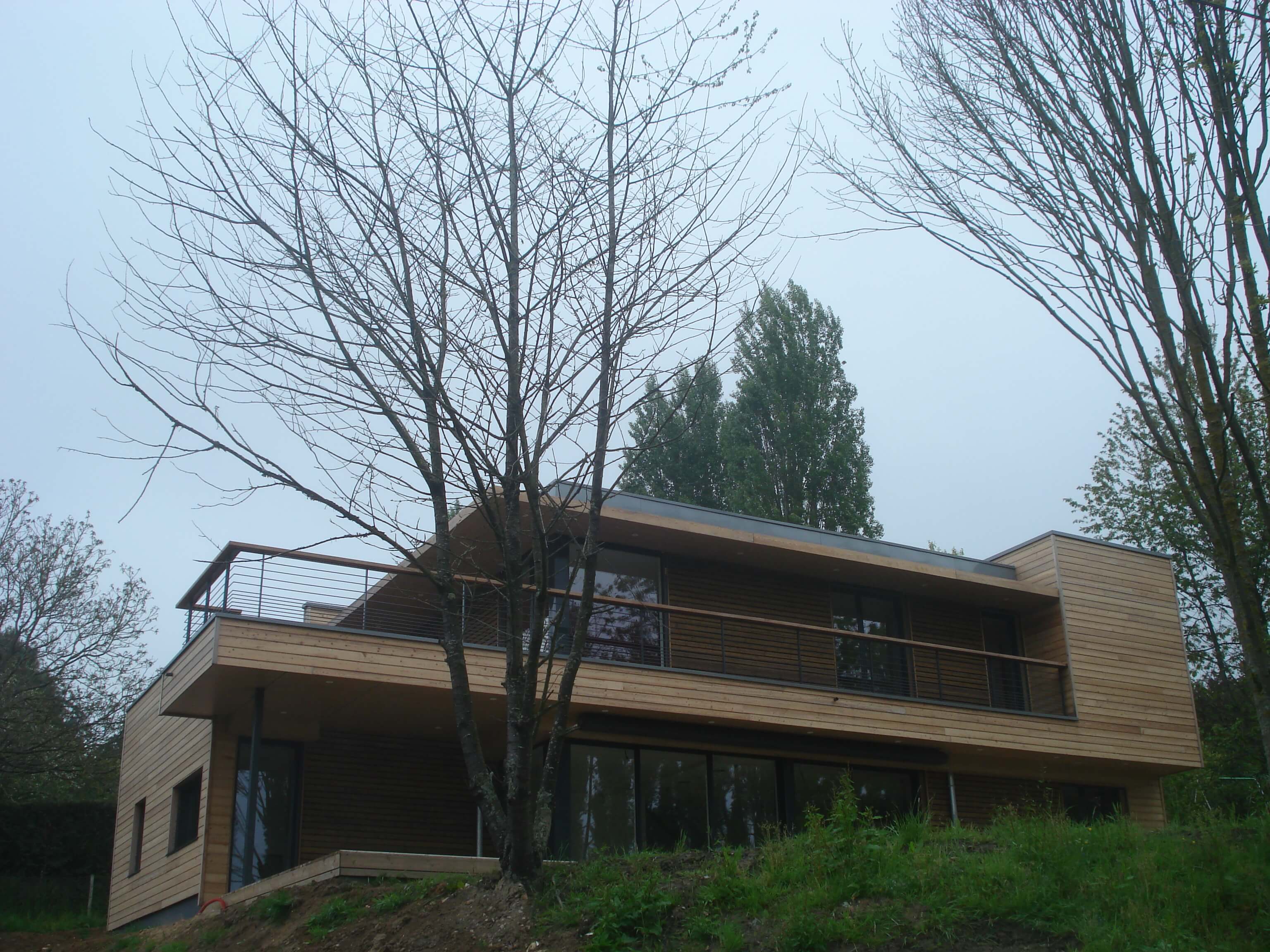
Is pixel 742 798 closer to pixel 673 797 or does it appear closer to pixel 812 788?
pixel 673 797

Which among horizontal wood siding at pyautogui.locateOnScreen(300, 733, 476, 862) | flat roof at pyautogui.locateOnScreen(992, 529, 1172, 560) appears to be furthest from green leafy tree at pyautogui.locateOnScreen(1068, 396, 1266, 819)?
horizontal wood siding at pyautogui.locateOnScreen(300, 733, 476, 862)

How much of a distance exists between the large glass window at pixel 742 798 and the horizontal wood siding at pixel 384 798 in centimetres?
322

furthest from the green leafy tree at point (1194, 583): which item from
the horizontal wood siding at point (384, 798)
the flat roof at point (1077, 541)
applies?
the horizontal wood siding at point (384, 798)

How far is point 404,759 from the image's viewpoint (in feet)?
48.1

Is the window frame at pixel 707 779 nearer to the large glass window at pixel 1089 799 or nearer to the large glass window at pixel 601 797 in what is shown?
the large glass window at pixel 601 797

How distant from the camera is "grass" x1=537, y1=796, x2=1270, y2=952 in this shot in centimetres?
580

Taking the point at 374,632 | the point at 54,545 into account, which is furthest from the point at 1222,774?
the point at 54,545

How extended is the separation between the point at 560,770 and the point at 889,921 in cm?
732

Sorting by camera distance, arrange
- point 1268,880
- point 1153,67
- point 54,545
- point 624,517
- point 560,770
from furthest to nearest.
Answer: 1. point 54,545
2. point 624,517
3. point 560,770
4. point 1153,67
5. point 1268,880

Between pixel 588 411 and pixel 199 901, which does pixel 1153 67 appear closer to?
pixel 588 411

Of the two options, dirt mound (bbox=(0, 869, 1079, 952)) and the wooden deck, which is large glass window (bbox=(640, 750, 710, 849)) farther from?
dirt mound (bbox=(0, 869, 1079, 952))

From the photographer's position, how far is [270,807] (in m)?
13.7

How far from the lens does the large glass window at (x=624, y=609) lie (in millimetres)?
14156

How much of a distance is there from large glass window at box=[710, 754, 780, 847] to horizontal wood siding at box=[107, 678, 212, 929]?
6.08m
